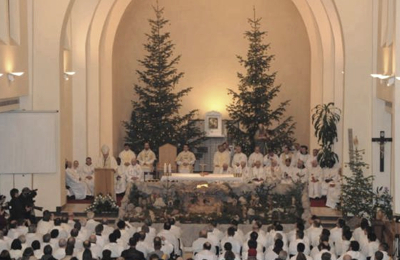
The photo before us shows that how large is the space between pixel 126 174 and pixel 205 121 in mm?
5566

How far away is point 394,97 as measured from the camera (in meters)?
20.1

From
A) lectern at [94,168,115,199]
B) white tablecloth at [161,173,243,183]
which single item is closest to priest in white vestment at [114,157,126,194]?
lectern at [94,168,115,199]

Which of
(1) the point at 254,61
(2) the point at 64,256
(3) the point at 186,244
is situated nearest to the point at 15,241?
(2) the point at 64,256

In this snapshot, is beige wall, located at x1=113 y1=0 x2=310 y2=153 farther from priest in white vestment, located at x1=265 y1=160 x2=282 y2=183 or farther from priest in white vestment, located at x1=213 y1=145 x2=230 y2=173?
priest in white vestment, located at x1=265 y1=160 x2=282 y2=183

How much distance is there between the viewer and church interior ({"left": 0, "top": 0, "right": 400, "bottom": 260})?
21016 millimetres

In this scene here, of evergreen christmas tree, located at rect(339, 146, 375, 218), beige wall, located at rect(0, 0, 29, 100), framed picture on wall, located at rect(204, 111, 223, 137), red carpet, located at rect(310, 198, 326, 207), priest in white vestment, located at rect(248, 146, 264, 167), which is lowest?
red carpet, located at rect(310, 198, 326, 207)

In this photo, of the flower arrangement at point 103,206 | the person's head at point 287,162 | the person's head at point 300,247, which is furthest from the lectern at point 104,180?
the person's head at point 300,247

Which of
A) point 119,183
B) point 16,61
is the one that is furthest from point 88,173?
point 16,61

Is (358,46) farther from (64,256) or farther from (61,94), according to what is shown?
(64,256)

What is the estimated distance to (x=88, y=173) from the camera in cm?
2783

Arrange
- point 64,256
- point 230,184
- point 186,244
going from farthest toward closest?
point 230,184 < point 186,244 < point 64,256

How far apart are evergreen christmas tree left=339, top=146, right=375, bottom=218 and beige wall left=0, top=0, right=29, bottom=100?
8020mm

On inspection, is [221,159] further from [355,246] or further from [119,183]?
[355,246]

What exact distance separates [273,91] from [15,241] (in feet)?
52.0
